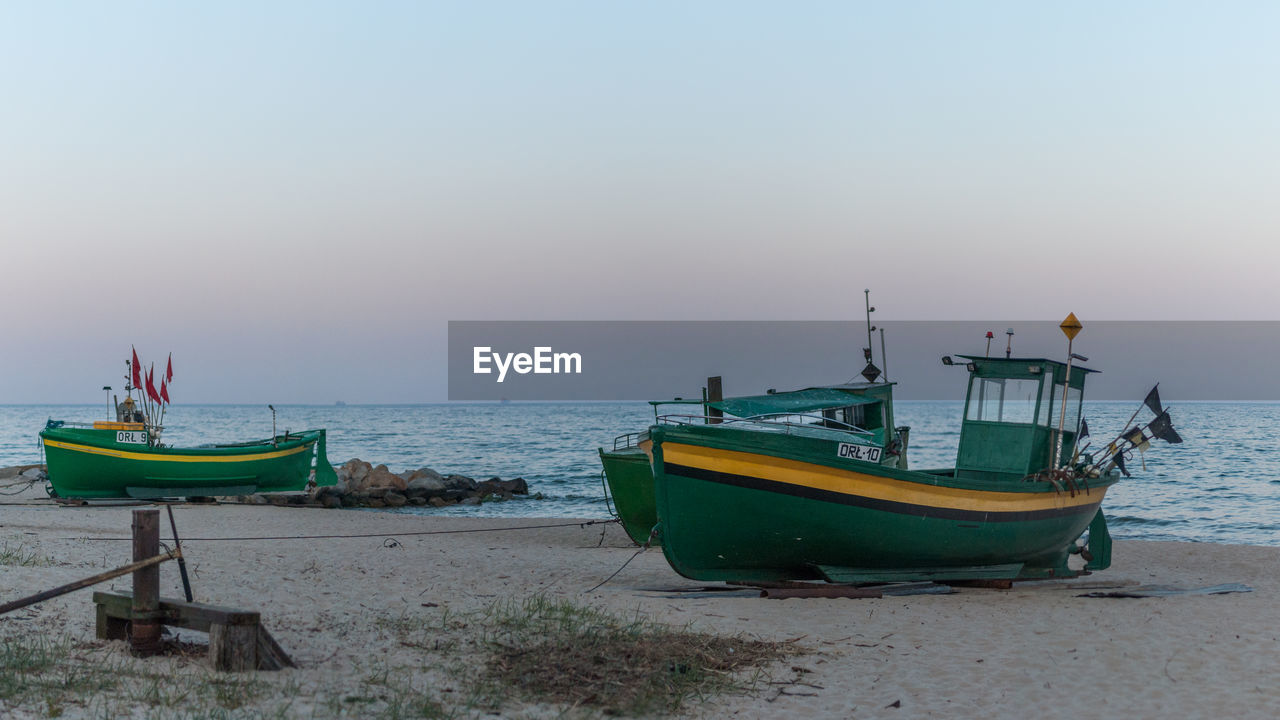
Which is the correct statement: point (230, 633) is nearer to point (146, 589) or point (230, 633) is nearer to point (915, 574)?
point (146, 589)

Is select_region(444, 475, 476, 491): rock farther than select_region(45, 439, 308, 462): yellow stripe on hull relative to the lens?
Yes

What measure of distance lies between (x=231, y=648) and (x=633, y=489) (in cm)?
1192

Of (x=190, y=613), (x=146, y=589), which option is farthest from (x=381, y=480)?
(x=190, y=613)

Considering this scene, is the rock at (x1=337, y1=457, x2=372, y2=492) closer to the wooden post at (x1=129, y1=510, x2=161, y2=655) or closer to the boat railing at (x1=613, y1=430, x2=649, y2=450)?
the boat railing at (x1=613, y1=430, x2=649, y2=450)

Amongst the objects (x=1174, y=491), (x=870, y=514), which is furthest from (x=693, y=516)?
(x=1174, y=491)

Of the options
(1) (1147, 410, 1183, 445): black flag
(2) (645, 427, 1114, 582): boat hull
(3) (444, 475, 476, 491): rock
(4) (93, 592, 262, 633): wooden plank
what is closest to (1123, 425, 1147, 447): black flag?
(1) (1147, 410, 1183, 445): black flag

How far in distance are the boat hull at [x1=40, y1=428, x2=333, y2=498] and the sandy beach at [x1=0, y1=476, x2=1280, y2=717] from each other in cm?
1067

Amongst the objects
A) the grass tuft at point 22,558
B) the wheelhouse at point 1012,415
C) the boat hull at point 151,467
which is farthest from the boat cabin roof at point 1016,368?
the boat hull at point 151,467

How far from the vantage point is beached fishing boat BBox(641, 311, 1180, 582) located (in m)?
12.1

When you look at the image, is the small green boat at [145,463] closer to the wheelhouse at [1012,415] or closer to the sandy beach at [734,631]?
the sandy beach at [734,631]

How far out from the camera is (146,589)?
7.77 metres

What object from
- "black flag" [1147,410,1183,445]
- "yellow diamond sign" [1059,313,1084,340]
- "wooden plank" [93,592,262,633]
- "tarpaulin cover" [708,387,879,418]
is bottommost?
"wooden plank" [93,592,262,633]

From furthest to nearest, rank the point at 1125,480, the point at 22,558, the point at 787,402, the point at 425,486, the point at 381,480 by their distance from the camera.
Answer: the point at 1125,480
the point at 381,480
the point at 425,486
the point at 787,402
the point at 22,558

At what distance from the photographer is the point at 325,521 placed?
24.9 m
